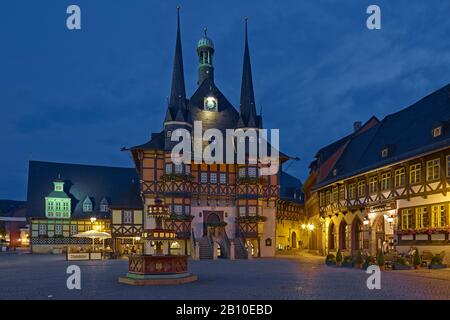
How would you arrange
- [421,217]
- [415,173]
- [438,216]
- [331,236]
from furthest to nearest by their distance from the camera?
[331,236], [415,173], [421,217], [438,216]

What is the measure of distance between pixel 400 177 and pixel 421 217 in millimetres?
3079

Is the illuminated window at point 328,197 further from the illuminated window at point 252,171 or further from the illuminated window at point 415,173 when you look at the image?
the illuminated window at point 415,173

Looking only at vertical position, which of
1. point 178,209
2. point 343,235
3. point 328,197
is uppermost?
point 328,197

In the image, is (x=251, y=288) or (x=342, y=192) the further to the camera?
(x=342, y=192)

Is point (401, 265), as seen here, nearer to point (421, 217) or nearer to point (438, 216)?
point (438, 216)

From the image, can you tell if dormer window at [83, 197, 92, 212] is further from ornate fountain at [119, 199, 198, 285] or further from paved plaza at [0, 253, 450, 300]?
ornate fountain at [119, 199, 198, 285]

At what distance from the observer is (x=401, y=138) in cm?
3206

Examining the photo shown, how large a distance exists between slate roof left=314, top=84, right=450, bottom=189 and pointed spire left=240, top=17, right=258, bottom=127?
905cm

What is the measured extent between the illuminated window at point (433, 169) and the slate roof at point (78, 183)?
1387 inches

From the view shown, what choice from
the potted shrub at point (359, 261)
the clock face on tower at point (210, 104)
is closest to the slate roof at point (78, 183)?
the clock face on tower at point (210, 104)

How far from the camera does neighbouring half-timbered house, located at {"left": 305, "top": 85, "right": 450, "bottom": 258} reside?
26547 mm

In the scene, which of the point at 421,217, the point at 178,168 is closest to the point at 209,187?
the point at 178,168

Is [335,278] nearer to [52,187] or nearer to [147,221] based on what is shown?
[147,221]
